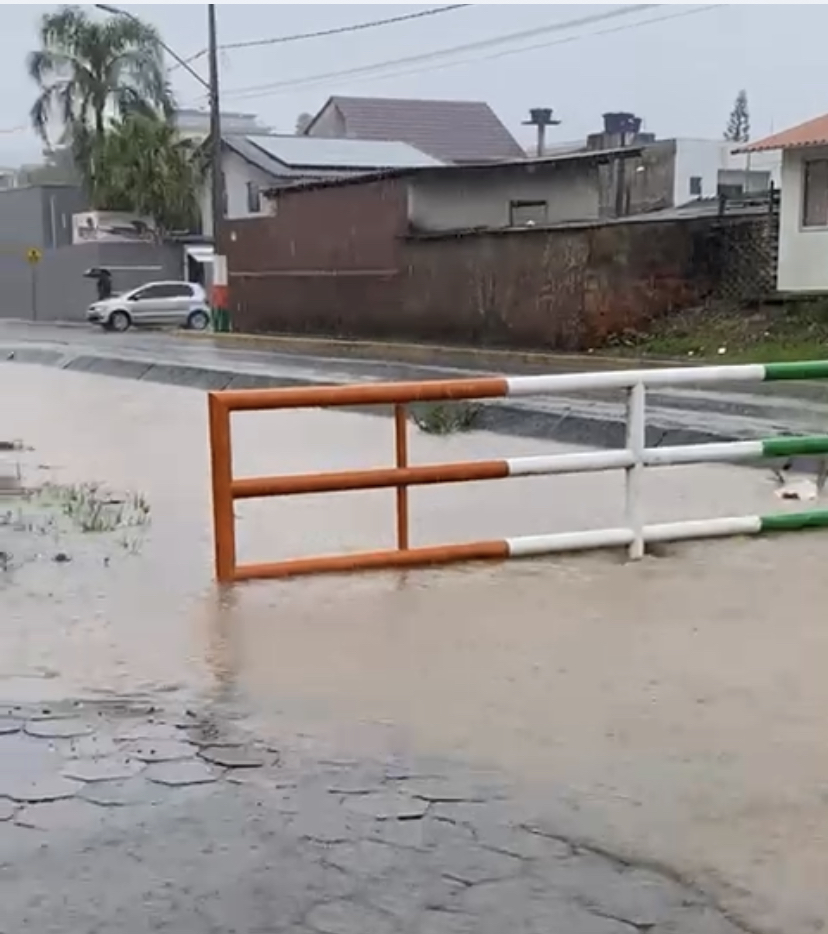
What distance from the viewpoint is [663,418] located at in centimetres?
1570

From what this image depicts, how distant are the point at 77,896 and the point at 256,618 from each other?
3031 mm

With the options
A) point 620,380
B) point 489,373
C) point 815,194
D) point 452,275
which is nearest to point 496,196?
point 452,275

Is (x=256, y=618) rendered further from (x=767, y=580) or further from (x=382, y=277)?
(x=382, y=277)

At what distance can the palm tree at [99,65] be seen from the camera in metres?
55.8

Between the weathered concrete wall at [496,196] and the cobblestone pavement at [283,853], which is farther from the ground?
the weathered concrete wall at [496,196]

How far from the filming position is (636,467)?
7918 mm

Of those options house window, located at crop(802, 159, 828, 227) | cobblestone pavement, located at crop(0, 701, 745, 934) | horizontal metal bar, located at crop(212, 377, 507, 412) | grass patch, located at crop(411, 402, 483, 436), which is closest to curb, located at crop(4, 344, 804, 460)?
grass patch, located at crop(411, 402, 483, 436)

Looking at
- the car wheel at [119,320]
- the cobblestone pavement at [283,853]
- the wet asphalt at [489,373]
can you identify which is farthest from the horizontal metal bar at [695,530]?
the car wheel at [119,320]

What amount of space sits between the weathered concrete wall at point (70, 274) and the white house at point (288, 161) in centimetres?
342

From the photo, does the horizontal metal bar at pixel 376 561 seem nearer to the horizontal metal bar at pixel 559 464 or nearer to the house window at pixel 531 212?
the horizontal metal bar at pixel 559 464

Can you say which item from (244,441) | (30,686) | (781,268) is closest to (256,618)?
(30,686)

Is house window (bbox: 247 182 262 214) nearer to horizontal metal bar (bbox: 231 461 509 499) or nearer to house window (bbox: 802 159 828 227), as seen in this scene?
house window (bbox: 802 159 828 227)

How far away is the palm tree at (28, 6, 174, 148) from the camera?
55781mm

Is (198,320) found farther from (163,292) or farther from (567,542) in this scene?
(567,542)
